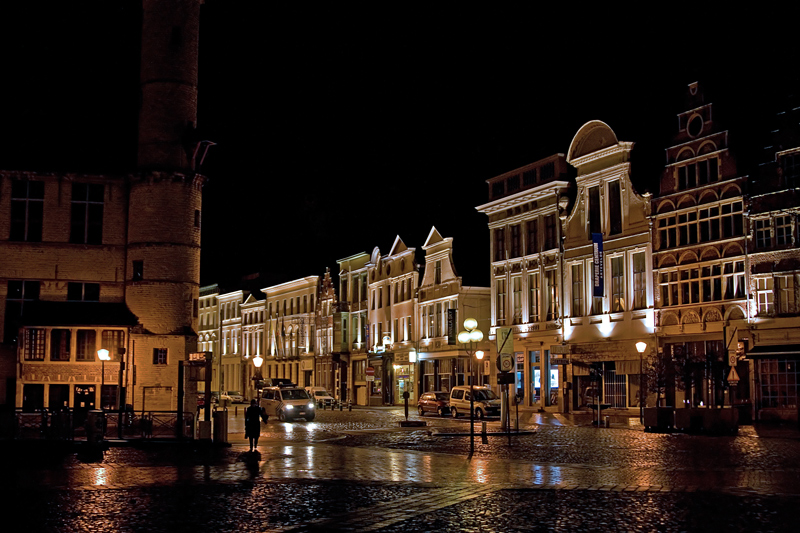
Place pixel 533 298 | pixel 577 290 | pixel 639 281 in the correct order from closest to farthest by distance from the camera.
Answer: pixel 639 281, pixel 577 290, pixel 533 298

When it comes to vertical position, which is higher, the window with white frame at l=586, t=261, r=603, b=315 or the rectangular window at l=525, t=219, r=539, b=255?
the rectangular window at l=525, t=219, r=539, b=255

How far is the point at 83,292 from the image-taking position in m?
43.8

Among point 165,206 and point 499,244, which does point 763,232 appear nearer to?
point 499,244

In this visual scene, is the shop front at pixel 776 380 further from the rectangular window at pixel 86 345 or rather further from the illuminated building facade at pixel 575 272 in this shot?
the rectangular window at pixel 86 345

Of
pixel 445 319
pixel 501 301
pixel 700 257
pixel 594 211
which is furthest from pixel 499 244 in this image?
pixel 700 257

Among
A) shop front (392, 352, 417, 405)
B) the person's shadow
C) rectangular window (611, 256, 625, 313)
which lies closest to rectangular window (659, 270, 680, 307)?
rectangular window (611, 256, 625, 313)

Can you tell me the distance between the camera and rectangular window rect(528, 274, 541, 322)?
57.5m

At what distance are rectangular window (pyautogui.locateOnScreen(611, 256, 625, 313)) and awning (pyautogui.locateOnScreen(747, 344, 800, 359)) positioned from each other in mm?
9380

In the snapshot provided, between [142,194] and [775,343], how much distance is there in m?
30.1

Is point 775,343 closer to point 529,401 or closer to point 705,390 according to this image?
point 705,390

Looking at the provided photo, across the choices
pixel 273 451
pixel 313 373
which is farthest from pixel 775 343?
pixel 313 373

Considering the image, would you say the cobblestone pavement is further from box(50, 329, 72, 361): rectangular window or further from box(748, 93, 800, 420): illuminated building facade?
box(50, 329, 72, 361): rectangular window

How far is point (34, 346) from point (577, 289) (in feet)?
98.5

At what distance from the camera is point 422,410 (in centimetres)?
5281
